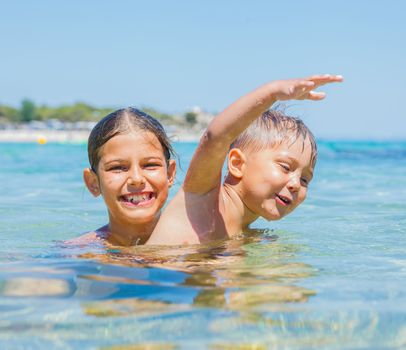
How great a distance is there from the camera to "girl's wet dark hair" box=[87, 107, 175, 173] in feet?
13.6

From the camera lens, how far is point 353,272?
3.37 m

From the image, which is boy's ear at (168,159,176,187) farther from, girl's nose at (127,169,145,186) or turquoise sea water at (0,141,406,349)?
turquoise sea water at (0,141,406,349)

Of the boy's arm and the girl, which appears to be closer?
the boy's arm

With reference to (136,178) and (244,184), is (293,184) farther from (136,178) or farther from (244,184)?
(136,178)

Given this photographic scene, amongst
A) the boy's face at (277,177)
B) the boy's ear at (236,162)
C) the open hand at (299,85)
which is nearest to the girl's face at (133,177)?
the boy's ear at (236,162)

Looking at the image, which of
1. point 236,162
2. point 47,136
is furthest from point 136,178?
point 47,136

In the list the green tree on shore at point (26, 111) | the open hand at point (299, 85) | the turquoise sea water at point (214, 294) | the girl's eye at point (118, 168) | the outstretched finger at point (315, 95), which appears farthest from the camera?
the green tree on shore at point (26, 111)

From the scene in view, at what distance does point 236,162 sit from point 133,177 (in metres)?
0.65

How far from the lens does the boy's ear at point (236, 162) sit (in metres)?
4.11

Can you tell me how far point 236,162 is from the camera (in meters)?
4.13

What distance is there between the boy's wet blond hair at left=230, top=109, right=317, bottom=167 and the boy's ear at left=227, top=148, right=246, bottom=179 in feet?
0.16

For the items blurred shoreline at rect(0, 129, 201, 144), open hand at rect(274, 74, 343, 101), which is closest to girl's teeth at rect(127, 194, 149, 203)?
open hand at rect(274, 74, 343, 101)

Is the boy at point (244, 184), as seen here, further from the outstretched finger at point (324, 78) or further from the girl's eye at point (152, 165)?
the outstretched finger at point (324, 78)

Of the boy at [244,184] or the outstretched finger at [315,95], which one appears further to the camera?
the boy at [244,184]
